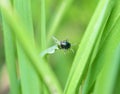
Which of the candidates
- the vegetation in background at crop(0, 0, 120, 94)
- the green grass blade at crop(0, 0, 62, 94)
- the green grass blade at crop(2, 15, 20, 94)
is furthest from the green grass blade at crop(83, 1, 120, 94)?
the green grass blade at crop(0, 0, 62, 94)

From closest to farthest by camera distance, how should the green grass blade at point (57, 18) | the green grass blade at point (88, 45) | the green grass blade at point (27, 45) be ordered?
the green grass blade at point (27, 45)
the green grass blade at point (88, 45)
the green grass blade at point (57, 18)

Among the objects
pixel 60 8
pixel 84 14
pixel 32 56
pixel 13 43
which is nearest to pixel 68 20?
pixel 84 14

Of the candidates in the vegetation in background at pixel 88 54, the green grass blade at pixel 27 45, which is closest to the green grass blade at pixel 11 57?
the vegetation in background at pixel 88 54

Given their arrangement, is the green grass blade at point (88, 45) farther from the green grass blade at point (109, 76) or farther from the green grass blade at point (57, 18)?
the green grass blade at point (57, 18)

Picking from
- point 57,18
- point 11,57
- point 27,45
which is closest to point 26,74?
point 11,57

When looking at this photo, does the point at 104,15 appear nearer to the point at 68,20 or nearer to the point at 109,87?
the point at 109,87

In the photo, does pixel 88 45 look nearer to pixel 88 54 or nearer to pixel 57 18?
pixel 88 54
